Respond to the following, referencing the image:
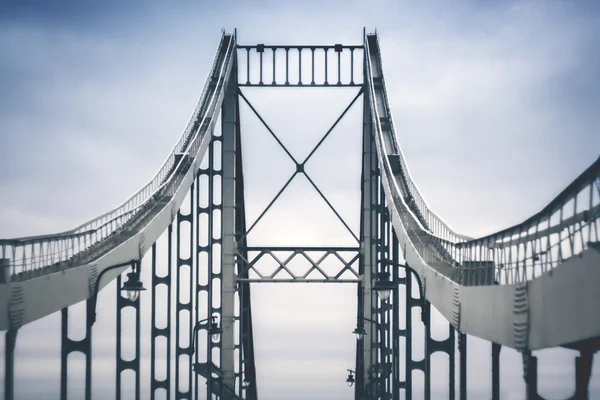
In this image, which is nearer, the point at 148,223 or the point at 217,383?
the point at 148,223

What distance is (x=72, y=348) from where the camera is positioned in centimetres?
2450

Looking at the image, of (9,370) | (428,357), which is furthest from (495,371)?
(428,357)

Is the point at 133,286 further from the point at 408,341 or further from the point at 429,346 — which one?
the point at 408,341

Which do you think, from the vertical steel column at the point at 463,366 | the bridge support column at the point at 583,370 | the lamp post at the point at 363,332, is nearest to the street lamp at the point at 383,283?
the vertical steel column at the point at 463,366

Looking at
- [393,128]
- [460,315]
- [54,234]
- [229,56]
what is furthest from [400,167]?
[460,315]

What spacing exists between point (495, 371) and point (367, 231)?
90.0 ft

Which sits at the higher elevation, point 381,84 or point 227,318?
point 381,84

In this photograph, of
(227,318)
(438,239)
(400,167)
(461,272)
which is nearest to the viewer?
(461,272)

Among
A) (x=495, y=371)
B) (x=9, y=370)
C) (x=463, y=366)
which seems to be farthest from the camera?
(x=463, y=366)

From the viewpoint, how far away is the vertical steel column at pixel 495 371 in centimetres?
1773

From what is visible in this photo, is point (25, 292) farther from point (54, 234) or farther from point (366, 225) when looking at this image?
point (366, 225)

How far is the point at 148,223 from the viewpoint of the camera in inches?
1233

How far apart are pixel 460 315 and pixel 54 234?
7829 millimetres

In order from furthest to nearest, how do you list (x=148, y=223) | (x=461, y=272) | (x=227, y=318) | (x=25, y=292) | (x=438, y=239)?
1. (x=227, y=318)
2. (x=148, y=223)
3. (x=438, y=239)
4. (x=461, y=272)
5. (x=25, y=292)
